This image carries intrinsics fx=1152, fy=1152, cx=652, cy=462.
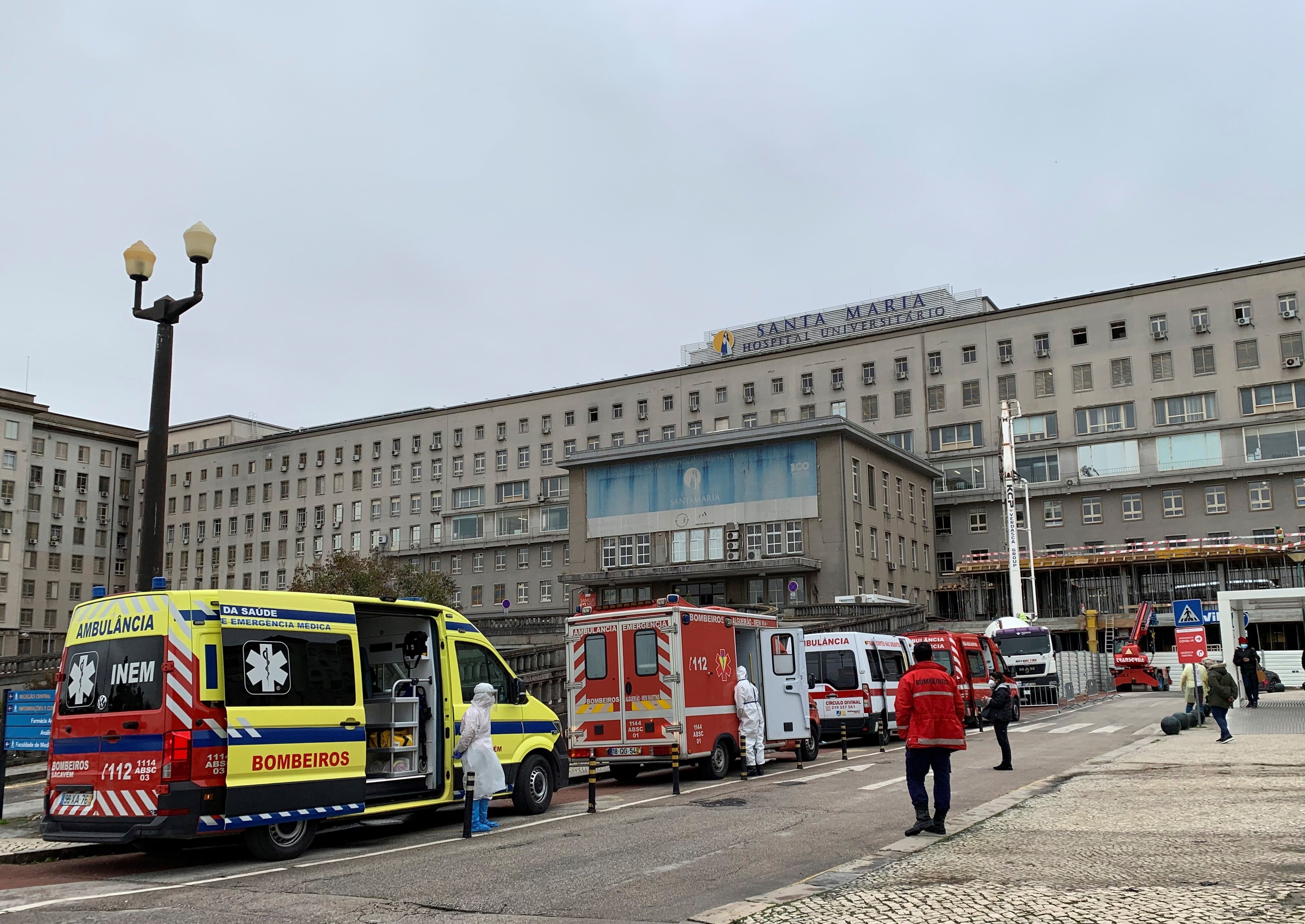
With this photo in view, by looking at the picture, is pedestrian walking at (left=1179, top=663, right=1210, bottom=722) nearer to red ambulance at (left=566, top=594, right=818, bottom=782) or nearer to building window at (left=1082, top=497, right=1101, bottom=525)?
red ambulance at (left=566, top=594, right=818, bottom=782)

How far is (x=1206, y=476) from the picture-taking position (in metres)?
69.1

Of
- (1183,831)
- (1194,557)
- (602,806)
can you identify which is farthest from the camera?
(1194,557)

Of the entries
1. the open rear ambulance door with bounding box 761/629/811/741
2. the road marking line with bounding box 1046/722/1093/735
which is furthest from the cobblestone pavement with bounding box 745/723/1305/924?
the road marking line with bounding box 1046/722/1093/735

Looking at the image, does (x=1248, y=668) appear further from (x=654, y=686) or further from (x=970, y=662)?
(x=654, y=686)

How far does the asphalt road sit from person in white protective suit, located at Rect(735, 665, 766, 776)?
2.19 metres

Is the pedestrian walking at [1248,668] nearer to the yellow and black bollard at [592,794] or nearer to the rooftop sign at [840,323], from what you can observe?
the yellow and black bollard at [592,794]

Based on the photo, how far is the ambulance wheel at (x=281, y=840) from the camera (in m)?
11.6

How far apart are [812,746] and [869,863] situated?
44.3ft

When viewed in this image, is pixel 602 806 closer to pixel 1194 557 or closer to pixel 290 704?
pixel 290 704

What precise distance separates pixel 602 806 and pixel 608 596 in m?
57.1

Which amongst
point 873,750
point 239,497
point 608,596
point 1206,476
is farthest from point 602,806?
point 239,497

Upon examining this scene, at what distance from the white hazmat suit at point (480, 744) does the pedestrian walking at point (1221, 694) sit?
14.7 m

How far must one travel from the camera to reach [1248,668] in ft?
108

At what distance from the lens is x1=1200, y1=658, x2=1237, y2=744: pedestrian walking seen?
70.0 ft
